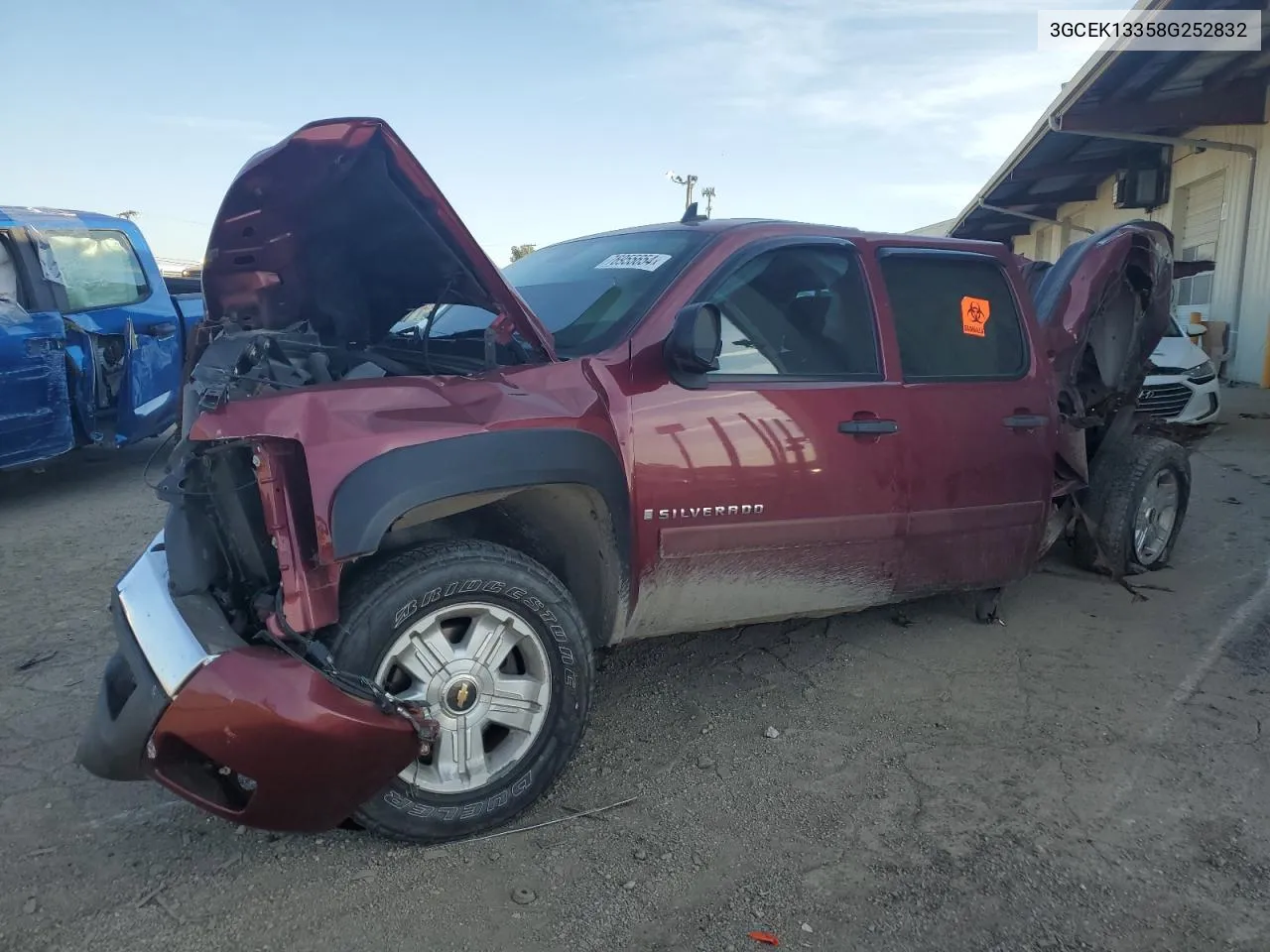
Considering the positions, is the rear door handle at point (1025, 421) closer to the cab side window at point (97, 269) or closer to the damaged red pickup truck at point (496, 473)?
the damaged red pickup truck at point (496, 473)

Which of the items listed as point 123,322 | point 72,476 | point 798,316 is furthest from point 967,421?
point 72,476

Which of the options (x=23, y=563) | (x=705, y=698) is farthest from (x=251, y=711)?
(x=23, y=563)

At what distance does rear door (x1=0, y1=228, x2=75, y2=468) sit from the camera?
6172 mm

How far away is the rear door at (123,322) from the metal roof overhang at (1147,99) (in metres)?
9.96

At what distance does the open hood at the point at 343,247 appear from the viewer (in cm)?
251

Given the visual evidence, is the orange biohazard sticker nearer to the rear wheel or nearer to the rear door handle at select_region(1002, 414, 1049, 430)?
the rear door handle at select_region(1002, 414, 1049, 430)

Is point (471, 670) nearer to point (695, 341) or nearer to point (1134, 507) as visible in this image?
point (695, 341)

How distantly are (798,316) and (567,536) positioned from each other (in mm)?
1245

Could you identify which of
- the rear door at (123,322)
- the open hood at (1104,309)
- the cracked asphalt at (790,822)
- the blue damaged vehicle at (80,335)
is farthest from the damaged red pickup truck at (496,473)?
the rear door at (123,322)

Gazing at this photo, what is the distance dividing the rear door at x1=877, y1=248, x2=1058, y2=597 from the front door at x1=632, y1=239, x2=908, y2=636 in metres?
0.16

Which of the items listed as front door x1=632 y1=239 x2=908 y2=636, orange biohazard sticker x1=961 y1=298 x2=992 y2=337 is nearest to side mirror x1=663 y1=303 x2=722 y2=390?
front door x1=632 y1=239 x2=908 y2=636

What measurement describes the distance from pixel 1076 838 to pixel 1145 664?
158 cm

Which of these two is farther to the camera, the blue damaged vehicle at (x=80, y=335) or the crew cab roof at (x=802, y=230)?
the blue damaged vehicle at (x=80, y=335)

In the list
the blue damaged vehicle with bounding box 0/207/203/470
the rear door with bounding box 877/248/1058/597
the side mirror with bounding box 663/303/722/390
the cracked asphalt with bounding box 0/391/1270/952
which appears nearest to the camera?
the cracked asphalt with bounding box 0/391/1270/952
